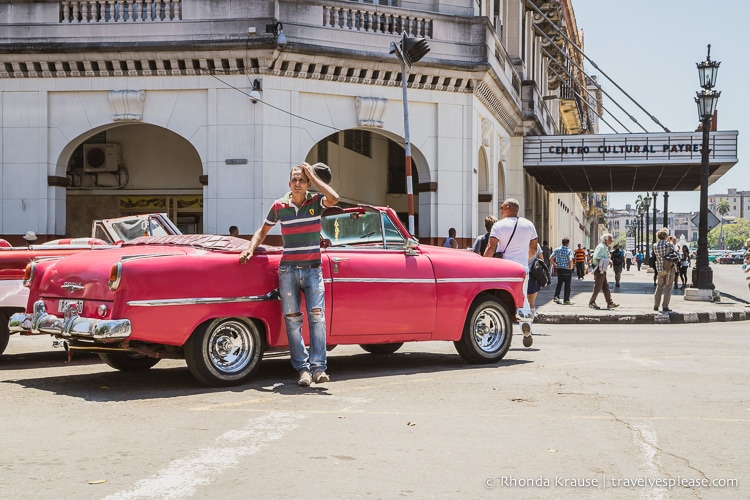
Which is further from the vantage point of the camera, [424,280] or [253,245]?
[424,280]

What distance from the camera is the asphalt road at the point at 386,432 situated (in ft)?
16.5

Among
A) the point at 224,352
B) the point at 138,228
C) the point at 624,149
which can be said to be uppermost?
the point at 624,149

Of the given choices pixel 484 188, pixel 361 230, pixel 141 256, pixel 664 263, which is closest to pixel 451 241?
pixel 664 263

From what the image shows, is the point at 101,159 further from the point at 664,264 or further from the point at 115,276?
the point at 115,276

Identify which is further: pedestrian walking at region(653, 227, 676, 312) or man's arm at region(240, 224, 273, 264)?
pedestrian walking at region(653, 227, 676, 312)

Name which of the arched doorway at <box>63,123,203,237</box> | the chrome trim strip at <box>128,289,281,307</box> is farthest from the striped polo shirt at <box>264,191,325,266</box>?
the arched doorway at <box>63,123,203,237</box>

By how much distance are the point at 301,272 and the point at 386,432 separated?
7.73 ft

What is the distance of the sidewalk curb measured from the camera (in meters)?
17.9

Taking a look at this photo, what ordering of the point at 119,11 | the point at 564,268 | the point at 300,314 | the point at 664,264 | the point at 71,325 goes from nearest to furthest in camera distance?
the point at 71,325, the point at 300,314, the point at 664,264, the point at 119,11, the point at 564,268

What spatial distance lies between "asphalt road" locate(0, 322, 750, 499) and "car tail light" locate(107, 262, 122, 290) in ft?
3.00

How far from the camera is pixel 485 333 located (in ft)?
33.4

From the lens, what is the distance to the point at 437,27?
22641 mm

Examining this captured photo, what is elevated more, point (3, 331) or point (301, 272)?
point (301, 272)

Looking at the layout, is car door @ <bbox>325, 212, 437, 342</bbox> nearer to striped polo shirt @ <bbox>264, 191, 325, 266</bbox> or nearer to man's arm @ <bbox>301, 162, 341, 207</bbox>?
striped polo shirt @ <bbox>264, 191, 325, 266</bbox>
